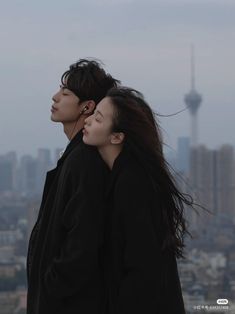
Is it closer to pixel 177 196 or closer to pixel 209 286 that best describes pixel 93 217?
pixel 177 196

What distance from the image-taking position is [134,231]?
2137mm

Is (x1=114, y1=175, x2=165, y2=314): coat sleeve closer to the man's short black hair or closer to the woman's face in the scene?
the woman's face

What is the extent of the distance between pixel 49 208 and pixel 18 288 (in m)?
18.8

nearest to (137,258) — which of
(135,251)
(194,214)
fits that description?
(135,251)

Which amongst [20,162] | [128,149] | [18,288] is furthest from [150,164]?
[20,162]

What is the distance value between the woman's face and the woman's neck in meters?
0.01

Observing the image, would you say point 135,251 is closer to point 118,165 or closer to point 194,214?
point 118,165

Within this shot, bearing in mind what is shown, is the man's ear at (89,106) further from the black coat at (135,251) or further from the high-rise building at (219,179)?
the high-rise building at (219,179)

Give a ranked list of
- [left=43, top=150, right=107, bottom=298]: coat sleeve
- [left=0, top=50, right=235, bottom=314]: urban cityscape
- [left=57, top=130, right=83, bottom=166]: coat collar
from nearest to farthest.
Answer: [left=43, top=150, right=107, bottom=298]: coat sleeve, [left=57, top=130, right=83, bottom=166]: coat collar, [left=0, top=50, right=235, bottom=314]: urban cityscape

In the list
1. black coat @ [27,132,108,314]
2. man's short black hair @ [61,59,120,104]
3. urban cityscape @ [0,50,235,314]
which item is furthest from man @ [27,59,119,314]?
urban cityscape @ [0,50,235,314]

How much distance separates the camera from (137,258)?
84.0 inches

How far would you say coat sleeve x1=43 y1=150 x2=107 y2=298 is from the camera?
2123 millimetres

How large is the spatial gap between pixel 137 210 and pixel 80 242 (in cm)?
14

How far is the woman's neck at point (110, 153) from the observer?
2.22m
